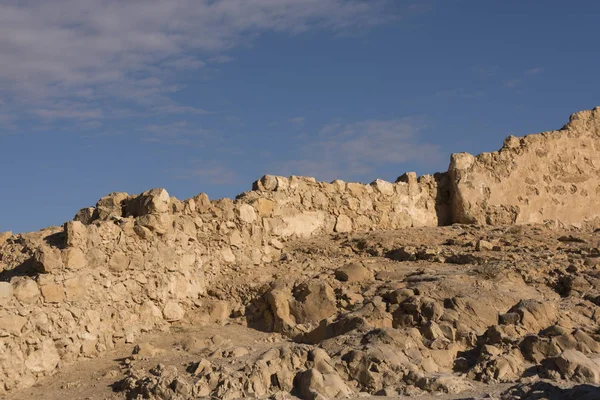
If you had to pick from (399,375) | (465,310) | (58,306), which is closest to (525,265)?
(465,310)

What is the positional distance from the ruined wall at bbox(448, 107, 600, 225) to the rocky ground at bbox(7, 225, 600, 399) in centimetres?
199

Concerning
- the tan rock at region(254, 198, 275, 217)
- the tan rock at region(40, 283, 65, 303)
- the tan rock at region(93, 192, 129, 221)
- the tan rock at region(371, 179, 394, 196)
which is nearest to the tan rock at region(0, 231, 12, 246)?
the tan rock at region(93, 192, 129, 221)

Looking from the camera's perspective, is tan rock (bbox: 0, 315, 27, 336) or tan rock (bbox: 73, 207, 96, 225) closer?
tan rock (bbox: 0, 315, 27, 336)

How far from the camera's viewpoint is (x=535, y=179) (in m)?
14.2

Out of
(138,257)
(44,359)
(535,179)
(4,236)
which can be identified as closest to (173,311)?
(138,257)

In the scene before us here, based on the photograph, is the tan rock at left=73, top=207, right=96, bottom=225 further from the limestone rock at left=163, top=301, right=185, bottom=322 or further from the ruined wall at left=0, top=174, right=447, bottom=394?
the limestone rock at left=163, top=301, right=185, bottom=322

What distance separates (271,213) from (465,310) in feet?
12.8

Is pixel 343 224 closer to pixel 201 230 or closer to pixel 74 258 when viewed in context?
pixel 201 230

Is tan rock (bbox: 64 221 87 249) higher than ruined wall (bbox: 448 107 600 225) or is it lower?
lower

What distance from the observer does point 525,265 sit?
10539 millimetres

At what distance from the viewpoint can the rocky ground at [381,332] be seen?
25.8 ft

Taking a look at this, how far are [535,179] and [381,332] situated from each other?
6768 mm

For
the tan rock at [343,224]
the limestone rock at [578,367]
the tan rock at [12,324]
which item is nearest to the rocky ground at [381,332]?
the limestone rock at [578,367]

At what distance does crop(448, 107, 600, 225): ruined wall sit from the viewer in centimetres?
1386
